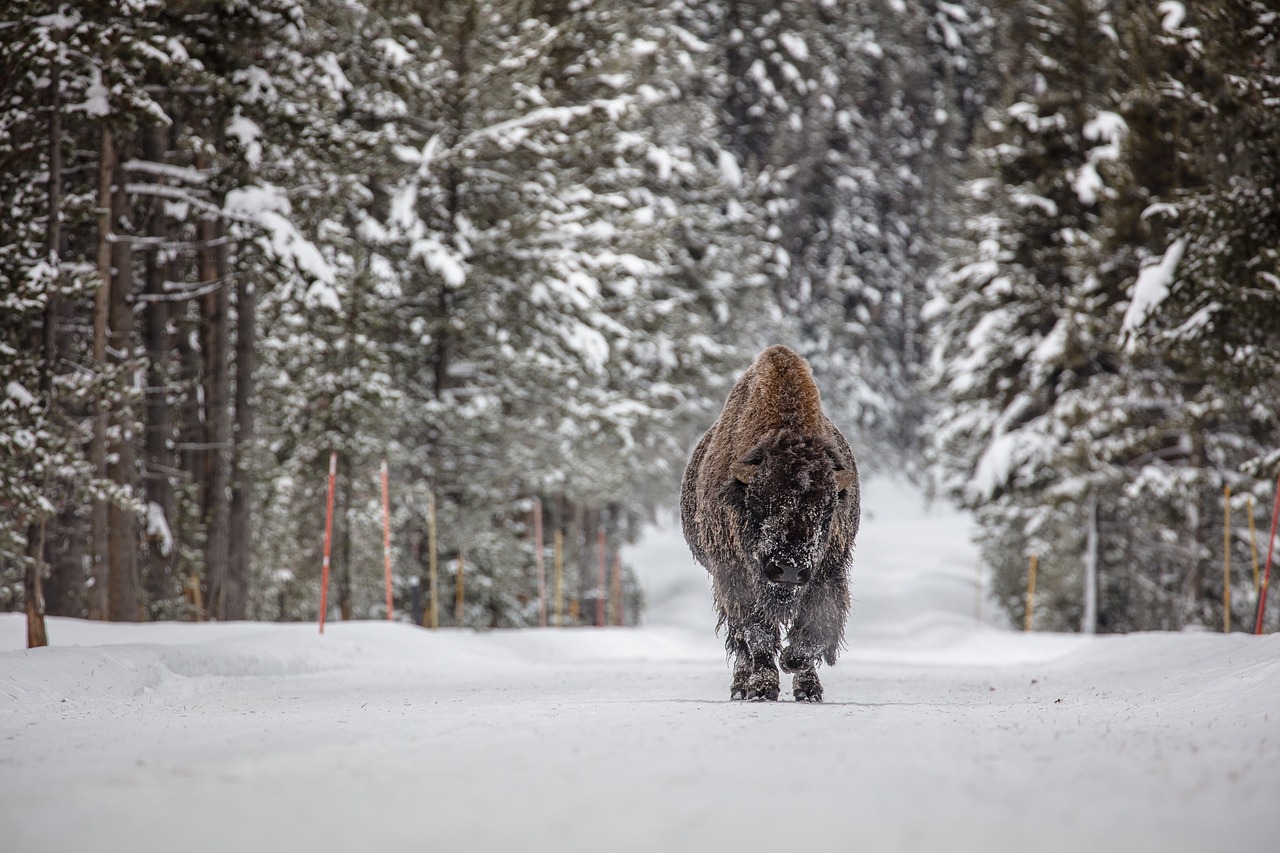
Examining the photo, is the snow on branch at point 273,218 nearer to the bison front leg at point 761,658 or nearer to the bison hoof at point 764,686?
the bison front leg at point 761,658

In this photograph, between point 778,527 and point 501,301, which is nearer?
point 778,527

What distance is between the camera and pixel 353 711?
668 centimetres

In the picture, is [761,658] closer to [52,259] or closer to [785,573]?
[785,573]

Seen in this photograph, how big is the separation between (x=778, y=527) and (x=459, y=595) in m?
15.9

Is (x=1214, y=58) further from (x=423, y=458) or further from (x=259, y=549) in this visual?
(x=259, y=549)

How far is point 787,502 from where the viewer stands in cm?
707

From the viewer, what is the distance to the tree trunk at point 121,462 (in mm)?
13281

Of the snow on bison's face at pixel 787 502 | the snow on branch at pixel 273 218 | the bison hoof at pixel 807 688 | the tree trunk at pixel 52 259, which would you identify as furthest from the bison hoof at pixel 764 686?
the snow on branch at pixel 273 218

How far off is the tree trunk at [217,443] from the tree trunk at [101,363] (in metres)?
2.37

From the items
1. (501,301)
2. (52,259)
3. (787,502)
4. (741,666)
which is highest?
(501,301)

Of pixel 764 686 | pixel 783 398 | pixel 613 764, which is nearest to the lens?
pixel 613 764

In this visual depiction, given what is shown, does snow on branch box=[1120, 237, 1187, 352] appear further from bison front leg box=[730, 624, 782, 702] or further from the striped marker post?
the striped marker post

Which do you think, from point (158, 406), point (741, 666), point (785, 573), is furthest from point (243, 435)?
point (785, 573)

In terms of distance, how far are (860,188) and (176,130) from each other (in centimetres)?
5020
